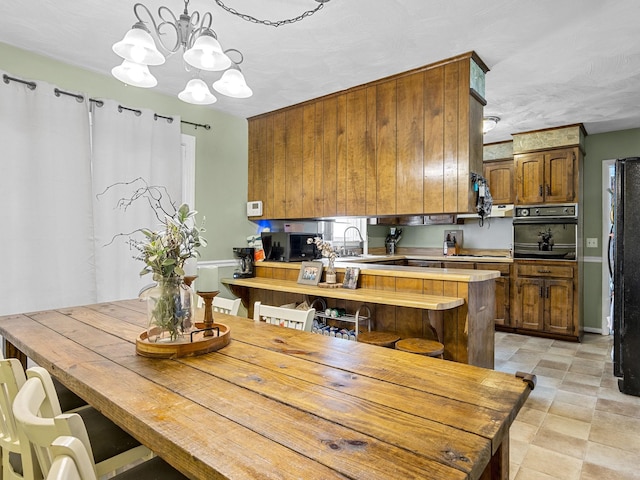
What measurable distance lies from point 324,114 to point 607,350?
3.92 m

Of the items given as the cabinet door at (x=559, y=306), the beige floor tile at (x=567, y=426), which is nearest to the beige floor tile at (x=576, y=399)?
the beige floor tile at (x=567, y=426)

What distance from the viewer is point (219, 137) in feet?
12.6

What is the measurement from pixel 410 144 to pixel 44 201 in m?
2.72

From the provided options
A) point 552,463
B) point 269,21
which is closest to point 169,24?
point 269,21

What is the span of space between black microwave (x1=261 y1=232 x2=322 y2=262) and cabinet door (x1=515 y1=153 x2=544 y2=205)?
2.70m

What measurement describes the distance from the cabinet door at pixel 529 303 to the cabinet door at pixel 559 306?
0.06 meters

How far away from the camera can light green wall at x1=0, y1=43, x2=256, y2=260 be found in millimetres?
2902

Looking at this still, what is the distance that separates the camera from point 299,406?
0.98m

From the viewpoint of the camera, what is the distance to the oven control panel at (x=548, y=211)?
4.32 m

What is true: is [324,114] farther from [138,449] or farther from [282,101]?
[138,449]

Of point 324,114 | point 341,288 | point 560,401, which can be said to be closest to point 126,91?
point 324,114

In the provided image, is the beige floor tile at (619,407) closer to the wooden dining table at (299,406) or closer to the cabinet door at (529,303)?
the cabinet door at (529,303)

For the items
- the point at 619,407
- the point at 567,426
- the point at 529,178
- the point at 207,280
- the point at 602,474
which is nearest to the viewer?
the point at 207,280

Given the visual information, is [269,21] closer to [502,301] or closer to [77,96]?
[77,96]
